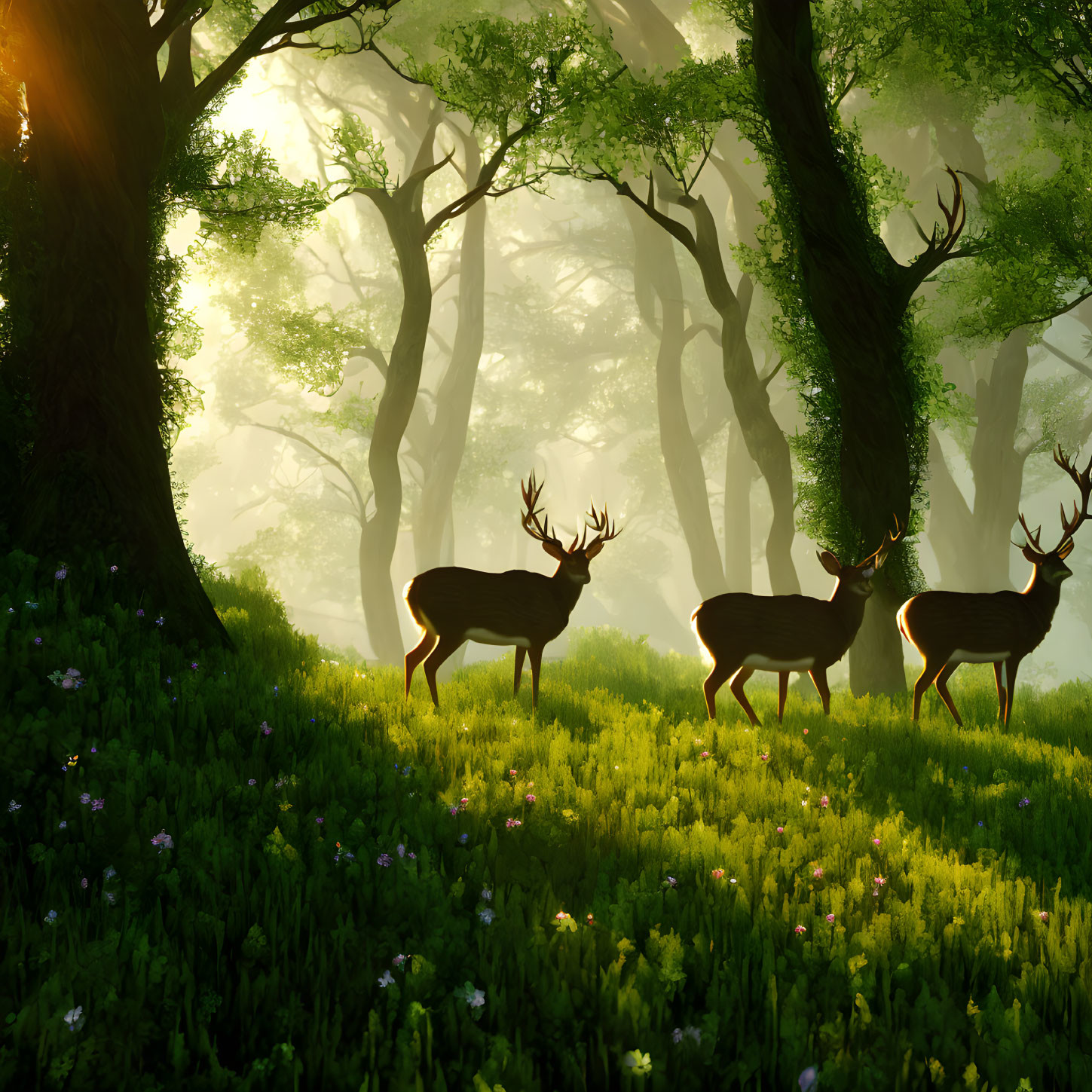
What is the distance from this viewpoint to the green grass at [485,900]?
262 centimetres

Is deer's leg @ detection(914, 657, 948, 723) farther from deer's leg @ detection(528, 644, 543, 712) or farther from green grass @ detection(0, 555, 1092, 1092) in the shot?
deer's leg @ detection(528, 644, 543, 712)

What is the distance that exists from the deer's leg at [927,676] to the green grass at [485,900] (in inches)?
41.8

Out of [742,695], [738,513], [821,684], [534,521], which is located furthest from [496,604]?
[738,513]

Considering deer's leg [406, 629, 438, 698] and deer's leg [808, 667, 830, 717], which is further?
deer's leg [808, 667, 830, 717]

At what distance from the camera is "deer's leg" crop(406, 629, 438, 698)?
6.70 metres

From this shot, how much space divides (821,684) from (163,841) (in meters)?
5.46

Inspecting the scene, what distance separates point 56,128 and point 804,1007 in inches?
327

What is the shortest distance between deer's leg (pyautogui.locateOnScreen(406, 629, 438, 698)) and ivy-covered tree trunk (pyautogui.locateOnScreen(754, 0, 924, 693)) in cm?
518

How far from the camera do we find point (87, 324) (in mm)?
6879

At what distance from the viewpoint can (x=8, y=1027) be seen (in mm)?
2428

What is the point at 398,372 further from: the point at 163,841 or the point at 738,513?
the point at 738,513

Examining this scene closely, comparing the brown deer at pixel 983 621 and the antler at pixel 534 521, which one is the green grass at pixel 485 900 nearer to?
the brown deer at pixel 983 621

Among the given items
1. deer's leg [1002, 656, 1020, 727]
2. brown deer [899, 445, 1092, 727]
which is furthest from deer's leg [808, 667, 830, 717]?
deer's leg [1002, 656, 1020, 727]

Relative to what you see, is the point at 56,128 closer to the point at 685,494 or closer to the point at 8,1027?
the point at 8,1027
